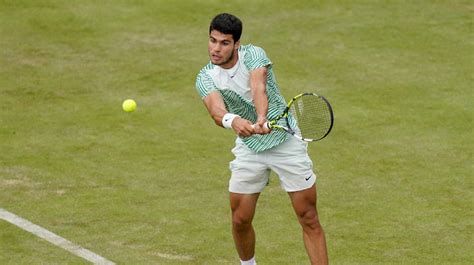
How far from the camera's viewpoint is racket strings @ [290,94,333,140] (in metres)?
12.3

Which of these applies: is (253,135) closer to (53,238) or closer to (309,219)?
(309,219)

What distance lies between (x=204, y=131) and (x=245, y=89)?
18.4 feet

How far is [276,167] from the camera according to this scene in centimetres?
1262

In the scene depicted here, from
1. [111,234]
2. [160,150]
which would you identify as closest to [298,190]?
[111,234]

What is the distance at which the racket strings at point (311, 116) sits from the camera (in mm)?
12281

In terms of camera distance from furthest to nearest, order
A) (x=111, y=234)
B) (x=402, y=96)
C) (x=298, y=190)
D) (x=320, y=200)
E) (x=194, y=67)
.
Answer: (x=194, y=67) < (x=402, y=96) < (x=320, y=200) < (x=111, y=234) < (x=298, y=190)

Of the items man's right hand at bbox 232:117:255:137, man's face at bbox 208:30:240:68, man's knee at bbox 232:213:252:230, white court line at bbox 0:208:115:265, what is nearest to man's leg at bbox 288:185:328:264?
man's knee at bbox 232:213:252:230

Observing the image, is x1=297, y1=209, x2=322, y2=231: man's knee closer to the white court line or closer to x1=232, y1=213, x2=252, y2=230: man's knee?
x1=232, y1=213, x2=252, y2=230: man's knee

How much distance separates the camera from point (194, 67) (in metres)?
20.7

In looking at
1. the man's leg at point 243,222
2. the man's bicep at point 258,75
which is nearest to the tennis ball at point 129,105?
the man's leg at point 243,222

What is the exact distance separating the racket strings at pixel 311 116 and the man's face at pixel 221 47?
2.74 ft

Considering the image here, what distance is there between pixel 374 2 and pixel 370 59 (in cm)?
297

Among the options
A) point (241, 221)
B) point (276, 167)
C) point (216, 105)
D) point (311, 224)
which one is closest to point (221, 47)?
point (216, 105)

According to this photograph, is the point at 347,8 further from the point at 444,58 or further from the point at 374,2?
the point at 444,58
